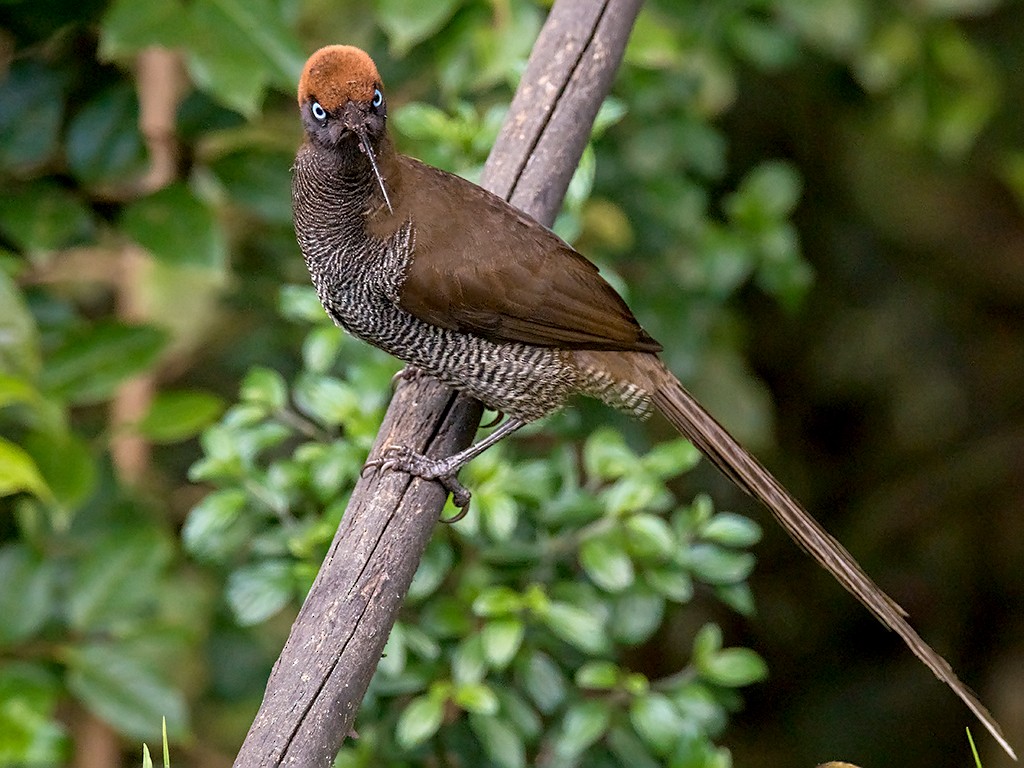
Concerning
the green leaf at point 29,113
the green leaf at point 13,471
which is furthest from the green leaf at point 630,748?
the green leaf at point 29,113

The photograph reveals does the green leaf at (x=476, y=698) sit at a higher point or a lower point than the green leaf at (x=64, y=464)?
higher

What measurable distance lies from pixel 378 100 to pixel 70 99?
1101mm

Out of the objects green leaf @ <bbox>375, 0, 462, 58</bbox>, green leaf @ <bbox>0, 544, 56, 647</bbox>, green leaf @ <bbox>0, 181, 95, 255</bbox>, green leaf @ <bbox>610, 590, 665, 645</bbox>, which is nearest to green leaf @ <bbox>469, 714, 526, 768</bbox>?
green leaf @ <bbox>610, 590, 665, 645</bbox>

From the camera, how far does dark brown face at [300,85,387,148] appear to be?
1968 mm

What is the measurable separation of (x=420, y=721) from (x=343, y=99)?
98 cm

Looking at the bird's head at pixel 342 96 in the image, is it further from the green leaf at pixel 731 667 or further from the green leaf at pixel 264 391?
the green leaf at pixel 731 667

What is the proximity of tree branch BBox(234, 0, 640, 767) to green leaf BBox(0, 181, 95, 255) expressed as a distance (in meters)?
0.86

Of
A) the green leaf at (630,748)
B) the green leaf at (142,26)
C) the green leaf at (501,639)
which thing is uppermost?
the green leaf at (142,26)

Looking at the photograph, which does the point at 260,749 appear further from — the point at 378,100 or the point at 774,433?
the point at 774,433

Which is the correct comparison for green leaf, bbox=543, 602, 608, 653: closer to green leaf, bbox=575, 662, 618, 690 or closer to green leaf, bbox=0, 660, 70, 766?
green leaf, bbox=575, 662, 618, 690

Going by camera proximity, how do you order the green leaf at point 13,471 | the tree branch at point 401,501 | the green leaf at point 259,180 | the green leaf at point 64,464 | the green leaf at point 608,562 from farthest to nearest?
the green leaf at point 259,180, the green leaf at point 64,464, the green leaf at point 608,562, the green leaf at point 13,471, the tree branch at point 401,501

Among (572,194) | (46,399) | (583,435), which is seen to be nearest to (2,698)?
(46,399)

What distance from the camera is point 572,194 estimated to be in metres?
2.37

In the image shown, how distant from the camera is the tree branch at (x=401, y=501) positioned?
1.66 meters
